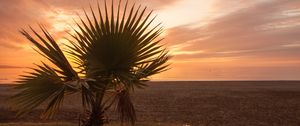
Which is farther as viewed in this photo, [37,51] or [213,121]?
[213,121]

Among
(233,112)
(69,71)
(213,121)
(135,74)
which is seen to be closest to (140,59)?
(135,74)

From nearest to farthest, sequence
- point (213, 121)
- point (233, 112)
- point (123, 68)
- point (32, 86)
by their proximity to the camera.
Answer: point (32, 86) < point (123, 68) < point (213, 121) < point (233, 112)

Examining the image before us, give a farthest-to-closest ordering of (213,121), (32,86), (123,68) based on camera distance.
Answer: (213,121), (123,68), (32,86)

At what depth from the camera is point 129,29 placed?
278 inches

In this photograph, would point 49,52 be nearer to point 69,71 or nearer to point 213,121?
point 69,71

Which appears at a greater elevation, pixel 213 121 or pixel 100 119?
pixel 100 119

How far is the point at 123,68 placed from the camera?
23.4ft

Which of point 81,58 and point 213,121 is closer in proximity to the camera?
point 81,58

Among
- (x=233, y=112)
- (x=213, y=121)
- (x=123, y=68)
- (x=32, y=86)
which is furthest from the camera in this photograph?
(x=233, y=112)

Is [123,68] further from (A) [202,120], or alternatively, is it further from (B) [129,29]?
(A) [202,120]

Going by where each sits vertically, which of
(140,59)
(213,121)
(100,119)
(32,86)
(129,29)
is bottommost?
(213,121)

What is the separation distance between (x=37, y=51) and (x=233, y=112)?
22321mm

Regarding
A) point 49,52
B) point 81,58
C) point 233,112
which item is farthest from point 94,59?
point 233,112

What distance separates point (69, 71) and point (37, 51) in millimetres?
795
